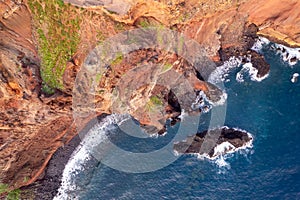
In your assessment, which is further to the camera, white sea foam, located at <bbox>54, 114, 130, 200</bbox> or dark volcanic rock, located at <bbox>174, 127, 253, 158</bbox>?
white sea foam, located at <bbox>54, 114, 130, 200</bbox>

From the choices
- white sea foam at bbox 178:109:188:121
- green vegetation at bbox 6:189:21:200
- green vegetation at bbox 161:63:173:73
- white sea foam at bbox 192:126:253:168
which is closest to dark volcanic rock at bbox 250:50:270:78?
white sea foam at bbox 192:126:253:168

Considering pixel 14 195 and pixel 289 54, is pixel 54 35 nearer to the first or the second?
pixel 14 195

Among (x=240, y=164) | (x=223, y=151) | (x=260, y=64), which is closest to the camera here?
(x=240, y=164)

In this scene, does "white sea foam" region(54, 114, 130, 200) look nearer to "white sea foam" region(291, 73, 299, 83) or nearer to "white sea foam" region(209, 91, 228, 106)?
"white sea foam" region(209, 91, 228, 106)

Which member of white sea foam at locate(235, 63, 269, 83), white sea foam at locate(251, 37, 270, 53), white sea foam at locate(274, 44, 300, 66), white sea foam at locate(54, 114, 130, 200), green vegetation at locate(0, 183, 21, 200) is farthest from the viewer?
white sea foam at locate(251, 37, 270, 53)

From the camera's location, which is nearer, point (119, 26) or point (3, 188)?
point (119, 26)

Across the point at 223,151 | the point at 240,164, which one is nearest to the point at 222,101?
the point at 223,151

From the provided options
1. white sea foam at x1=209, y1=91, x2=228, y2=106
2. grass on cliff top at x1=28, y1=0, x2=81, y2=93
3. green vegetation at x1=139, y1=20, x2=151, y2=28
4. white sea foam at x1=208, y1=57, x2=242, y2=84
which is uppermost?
white sea foam at x1=208, y1=57, x2=242, y2=84
